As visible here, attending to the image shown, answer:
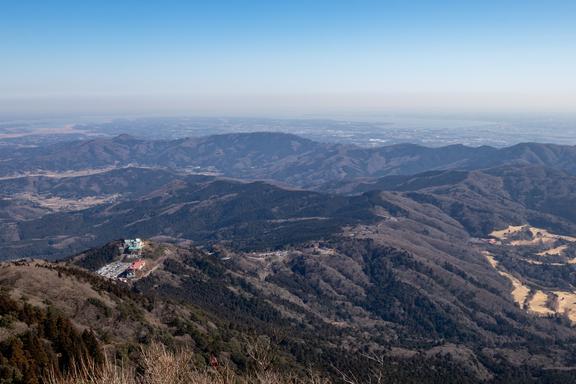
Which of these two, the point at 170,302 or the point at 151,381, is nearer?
the point at 151,381

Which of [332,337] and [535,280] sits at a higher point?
[332,337]

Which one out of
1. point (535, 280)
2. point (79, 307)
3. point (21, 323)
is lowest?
point (535, 280)

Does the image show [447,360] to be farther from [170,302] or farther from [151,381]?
[151,381]

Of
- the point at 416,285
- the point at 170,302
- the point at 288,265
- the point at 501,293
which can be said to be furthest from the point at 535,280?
the point at 170,302

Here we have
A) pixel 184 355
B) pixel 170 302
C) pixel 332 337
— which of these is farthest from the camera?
pixel 332 337

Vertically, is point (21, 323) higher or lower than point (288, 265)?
higher

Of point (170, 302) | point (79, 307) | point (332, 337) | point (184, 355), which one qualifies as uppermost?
point (184, 355)

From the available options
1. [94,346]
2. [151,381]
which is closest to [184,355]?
[151,381]

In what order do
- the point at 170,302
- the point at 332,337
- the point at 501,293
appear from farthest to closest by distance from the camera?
the point at 501,293
the point at 332,337
the point at 170,302

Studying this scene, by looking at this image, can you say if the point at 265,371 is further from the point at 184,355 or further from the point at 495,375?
the point at 495,375
